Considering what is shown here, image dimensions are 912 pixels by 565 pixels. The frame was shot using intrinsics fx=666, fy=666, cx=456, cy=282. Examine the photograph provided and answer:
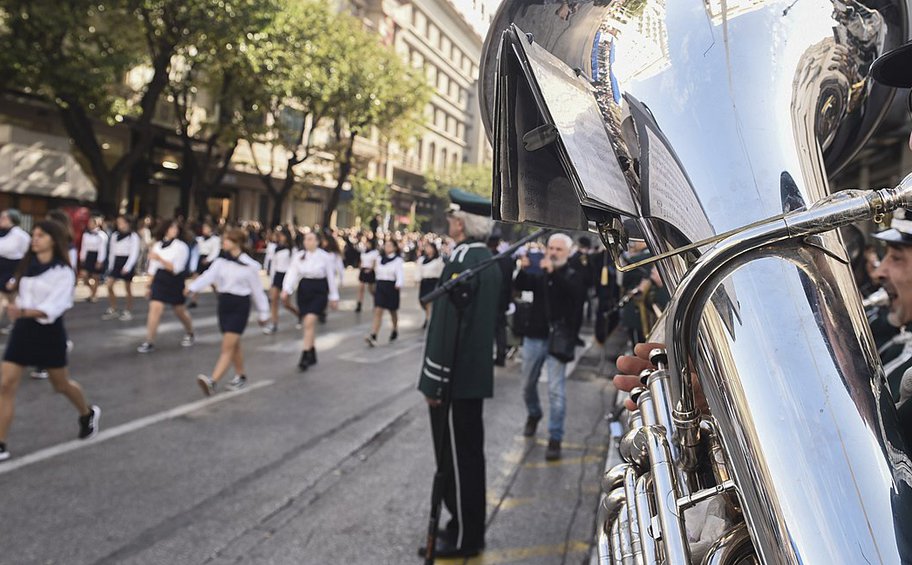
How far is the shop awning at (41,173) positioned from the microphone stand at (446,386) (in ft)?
70.3

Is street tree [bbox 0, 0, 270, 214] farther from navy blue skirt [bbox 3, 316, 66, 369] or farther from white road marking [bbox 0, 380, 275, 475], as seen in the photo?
navy blue skirt [bbox 3, 316, 66, 369]

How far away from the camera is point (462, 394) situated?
348 centimetres

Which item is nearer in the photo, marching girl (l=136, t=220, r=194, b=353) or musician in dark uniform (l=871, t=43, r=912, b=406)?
musician in dark uniform (l=871, t=43, r=912, b=406)

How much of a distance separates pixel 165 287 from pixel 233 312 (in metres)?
2.52

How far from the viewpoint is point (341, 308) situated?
1489 cm

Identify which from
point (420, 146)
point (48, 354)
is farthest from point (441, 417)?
point (420, 146)

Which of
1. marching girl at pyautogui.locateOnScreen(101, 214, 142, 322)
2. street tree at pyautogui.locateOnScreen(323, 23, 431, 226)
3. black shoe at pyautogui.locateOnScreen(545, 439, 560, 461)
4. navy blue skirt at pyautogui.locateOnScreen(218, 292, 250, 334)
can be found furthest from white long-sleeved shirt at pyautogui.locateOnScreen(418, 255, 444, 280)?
street tree at pyautogui.locateOnScreen(323, 23, 431, 226)

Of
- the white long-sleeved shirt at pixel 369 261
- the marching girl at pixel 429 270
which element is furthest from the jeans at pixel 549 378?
the white long-sleeved shirt at pixel 369 261

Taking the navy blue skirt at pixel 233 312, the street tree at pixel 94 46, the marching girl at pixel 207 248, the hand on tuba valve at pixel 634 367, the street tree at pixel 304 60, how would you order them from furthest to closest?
the street tree at pixel 304 60, the street tree at pixel 94 46, the marching girl at pixel 207 248, the navy blue skirt at pixel 233 312, the hand on tuba valve at pixel 634 367

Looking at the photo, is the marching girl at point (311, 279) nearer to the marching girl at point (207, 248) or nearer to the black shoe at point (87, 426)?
the black shoe at point (87, 426)

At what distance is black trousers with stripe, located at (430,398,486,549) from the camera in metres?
3.46

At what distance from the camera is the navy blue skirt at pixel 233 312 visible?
6.84 m

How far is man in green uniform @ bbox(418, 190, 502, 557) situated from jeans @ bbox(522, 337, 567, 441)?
192cm

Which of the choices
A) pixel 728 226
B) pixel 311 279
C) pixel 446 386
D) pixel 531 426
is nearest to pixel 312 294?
pixel 311 279
